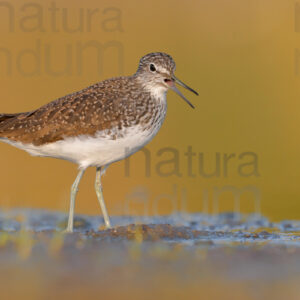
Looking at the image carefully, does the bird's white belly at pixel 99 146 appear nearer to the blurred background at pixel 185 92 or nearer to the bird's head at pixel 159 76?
the bird's head at pixel 159 76

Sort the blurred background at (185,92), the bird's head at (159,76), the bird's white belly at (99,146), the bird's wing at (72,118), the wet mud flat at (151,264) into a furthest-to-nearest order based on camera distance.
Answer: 1. the blurred background at (185,92)
2. the bird's head at (159,76)
3. the bird's wing at (72,118)
4. the bird's white belly at (99,146)
5. the wet mud flat at (151,264)

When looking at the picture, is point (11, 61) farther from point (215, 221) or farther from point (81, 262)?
point (81, 262)

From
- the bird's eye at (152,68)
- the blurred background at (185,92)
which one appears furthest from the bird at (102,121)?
the blurred background at (185,92)

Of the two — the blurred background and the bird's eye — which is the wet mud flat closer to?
the bird's eye

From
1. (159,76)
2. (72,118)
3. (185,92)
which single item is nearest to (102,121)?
(72,118)

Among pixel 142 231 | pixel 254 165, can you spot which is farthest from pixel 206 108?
pixel 142 231

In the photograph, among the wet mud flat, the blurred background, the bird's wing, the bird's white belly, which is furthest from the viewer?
the blurred background

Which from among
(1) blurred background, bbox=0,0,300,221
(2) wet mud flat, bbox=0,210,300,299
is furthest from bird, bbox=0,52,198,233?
(1) blurred background, bbox=0,0,300,221
